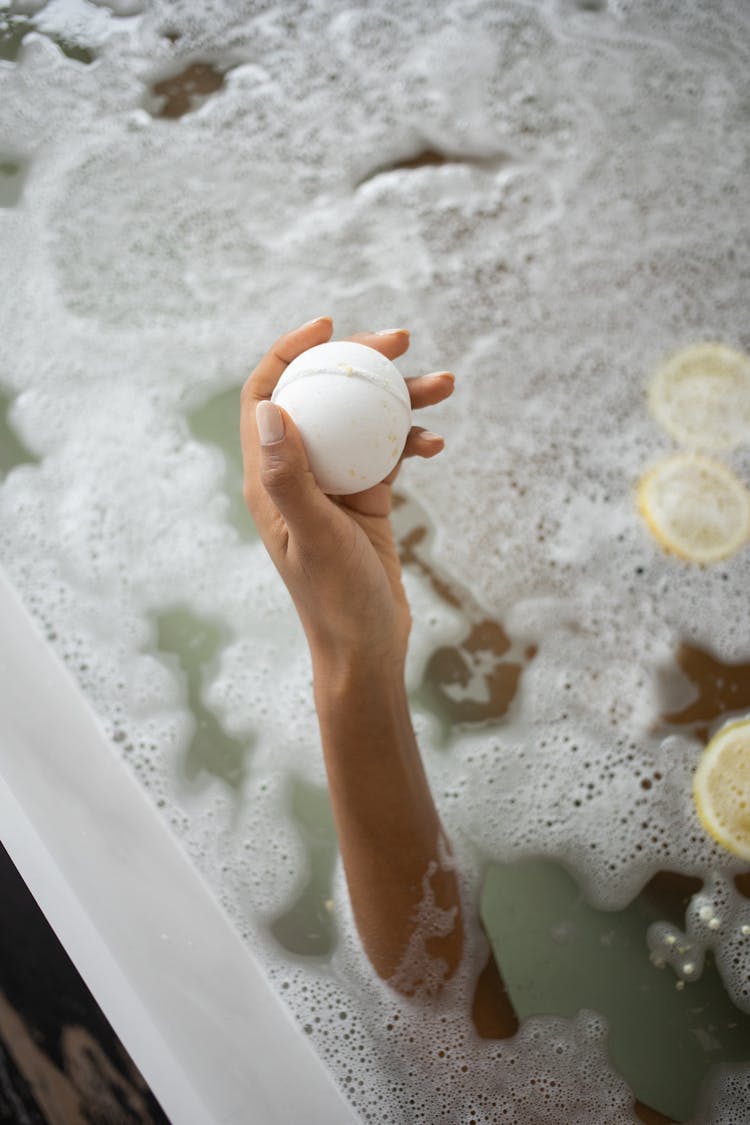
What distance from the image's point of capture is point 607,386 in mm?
1574

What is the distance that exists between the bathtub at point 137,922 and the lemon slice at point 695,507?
0.89 meters

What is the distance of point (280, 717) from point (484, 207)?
1011 mm

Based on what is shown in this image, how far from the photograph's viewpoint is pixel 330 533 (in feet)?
2.72

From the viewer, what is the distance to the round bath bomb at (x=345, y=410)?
33.0 inches

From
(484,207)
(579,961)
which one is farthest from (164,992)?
(484,207)

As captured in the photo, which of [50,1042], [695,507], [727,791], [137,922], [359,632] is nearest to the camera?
[50,1042]

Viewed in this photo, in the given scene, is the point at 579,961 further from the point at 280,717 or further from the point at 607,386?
the point at 607,386

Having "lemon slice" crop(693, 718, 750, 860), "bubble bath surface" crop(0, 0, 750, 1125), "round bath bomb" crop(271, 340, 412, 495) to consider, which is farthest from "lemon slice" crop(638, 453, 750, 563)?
"round bath bomb" crop(271, 340, 412, 495)

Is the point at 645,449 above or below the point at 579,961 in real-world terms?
above

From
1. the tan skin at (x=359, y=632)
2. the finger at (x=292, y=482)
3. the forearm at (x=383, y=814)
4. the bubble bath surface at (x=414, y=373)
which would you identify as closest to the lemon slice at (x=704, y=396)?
the bubble bath surface at (x=414, y=373)

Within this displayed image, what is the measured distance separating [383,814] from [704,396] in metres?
0.97

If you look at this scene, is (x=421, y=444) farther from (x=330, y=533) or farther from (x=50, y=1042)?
(x=50, y=1042)

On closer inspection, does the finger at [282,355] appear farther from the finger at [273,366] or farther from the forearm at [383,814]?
the forearm at [383,814]

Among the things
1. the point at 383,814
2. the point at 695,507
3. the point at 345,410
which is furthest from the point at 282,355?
the point at 695,507
